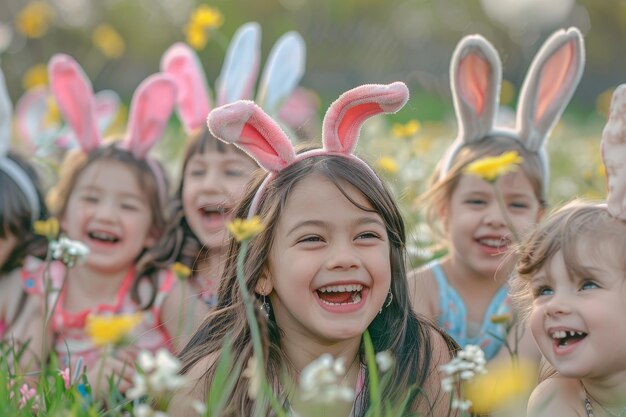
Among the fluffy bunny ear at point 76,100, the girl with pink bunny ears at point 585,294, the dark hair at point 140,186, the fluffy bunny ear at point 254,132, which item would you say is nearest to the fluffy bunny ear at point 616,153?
the girl with pink bunny ears at point 585,294

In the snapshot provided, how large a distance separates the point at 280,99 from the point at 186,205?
0.66 metres

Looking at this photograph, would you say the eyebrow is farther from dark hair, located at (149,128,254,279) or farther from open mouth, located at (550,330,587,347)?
dark hair, located at (149,128,254,279)

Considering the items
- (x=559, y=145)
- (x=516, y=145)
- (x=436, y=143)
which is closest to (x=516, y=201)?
(x=516, y=145)

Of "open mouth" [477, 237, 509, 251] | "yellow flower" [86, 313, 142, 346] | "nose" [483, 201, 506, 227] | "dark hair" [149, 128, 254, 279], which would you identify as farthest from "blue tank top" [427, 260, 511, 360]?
"yellow flower" [86, 313, 142, 346]

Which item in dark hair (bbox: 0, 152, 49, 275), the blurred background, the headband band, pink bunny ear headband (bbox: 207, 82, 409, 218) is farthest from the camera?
the blurred background

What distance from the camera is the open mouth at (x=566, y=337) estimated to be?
276 centimetres

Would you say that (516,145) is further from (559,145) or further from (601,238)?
(559,145)

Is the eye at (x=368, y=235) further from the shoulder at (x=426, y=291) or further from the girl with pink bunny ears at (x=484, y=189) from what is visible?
the shoulder at (x=426, y=291)

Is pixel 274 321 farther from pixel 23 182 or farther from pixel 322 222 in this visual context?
pixel 23 182

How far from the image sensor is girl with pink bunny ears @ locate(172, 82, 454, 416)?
9.59 ft

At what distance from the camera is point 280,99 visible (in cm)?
489

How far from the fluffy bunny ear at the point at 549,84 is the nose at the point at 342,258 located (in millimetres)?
1428

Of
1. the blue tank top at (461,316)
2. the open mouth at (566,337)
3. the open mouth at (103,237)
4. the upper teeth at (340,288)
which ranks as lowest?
the blue tank top at (461,316)

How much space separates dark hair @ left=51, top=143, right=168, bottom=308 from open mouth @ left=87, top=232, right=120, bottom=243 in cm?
14
